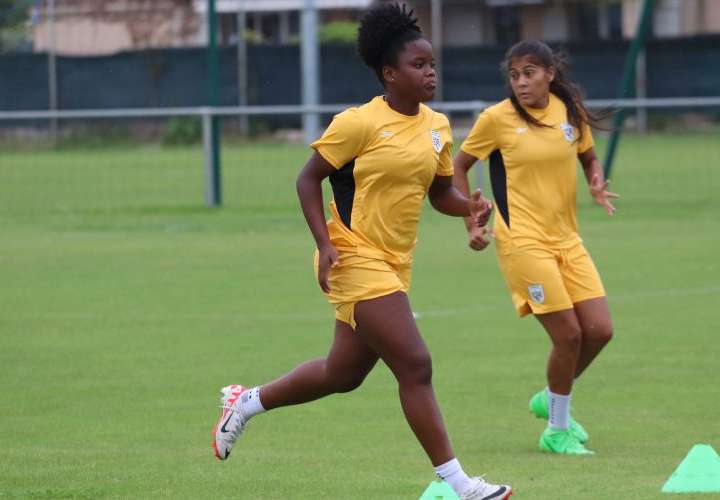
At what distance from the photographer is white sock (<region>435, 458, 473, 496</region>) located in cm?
657

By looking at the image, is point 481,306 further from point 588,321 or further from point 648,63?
point 648,63

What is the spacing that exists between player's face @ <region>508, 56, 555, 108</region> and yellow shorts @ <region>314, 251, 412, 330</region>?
214 centimetres

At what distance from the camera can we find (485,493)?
21.4ft

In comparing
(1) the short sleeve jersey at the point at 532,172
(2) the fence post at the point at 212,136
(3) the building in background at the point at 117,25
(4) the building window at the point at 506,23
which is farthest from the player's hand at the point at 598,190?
(4) the building window at the point at 506,23

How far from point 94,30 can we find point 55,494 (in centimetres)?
3857

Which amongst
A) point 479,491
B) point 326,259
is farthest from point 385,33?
point 479,491

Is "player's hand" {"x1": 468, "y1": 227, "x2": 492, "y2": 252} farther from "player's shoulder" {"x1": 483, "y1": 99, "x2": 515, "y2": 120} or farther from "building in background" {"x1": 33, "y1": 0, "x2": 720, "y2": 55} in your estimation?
"building in background" {"x1": 33, "y1": 0, "x2": 720, "y2": 55}

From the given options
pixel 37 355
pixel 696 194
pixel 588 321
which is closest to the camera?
pixel 588 321

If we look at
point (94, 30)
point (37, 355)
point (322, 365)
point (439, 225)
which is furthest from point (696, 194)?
point (94, 30)

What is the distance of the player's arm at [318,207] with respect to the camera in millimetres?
6770

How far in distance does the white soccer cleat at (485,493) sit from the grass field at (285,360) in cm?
56

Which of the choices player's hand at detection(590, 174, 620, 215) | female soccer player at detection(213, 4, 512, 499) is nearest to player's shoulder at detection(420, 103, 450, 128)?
female soccer player at detection(213, 4, 512, 499)

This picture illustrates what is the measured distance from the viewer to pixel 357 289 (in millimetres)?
6832

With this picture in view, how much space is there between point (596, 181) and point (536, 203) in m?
0.38
